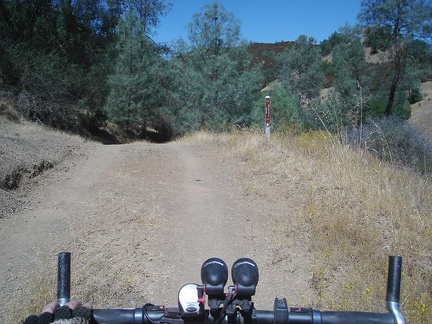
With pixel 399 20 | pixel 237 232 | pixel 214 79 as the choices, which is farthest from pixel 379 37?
pixel 237 232

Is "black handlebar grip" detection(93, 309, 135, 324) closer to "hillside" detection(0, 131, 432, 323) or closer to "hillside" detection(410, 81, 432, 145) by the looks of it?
"hillside" detection(0, 131, 432, 323)

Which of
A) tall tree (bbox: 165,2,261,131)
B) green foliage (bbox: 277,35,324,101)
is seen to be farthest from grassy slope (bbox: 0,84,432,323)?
green foliage (bbox: 277,35,324,101)

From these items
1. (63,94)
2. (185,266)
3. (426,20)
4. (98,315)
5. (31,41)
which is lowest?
(185,266)

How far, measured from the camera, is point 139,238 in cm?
481

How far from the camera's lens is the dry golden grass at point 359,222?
11.8ft

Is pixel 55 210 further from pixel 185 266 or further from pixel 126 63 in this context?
pixel 126 63

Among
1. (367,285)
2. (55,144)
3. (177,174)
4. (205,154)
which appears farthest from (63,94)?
(367,285)

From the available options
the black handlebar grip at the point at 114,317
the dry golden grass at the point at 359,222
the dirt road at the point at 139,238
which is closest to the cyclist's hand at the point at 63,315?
the black handlebar grip at the point at 114,317

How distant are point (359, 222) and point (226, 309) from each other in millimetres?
3439

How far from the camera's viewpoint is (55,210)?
19.1 feet

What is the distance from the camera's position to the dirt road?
12.8ft

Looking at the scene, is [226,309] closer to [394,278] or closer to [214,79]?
[394,278]

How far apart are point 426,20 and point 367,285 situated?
2345 cm

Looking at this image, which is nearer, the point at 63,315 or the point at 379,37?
the point at 63,315
